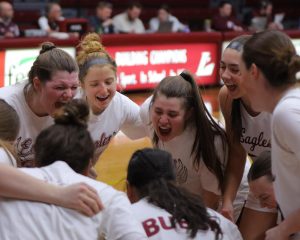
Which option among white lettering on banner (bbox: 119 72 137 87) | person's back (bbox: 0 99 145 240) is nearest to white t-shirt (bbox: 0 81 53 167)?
person's back (bbox: 0 99 145 240)

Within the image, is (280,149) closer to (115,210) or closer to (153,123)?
(115,210)

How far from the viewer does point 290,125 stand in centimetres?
205

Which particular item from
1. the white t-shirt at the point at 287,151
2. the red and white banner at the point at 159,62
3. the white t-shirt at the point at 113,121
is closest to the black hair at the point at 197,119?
the white t-shirt at the point at 113,121

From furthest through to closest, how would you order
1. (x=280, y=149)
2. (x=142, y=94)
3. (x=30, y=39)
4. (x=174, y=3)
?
(x=174, y=3) → (x=142, y=94) → (x=30, y=39) → (x=280, y=149)

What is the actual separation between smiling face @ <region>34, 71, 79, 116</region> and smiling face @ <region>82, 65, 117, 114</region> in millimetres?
239

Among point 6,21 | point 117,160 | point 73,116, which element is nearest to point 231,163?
point 73,116

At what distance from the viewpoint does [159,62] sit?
941 cm

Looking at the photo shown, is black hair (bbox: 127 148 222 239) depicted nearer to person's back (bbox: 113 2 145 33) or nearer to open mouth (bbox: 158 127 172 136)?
open mouth (bbox: 158 127 172 136)

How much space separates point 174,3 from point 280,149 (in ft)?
38.4

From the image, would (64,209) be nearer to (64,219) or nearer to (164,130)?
(64,219)

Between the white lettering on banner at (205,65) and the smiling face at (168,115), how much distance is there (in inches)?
269

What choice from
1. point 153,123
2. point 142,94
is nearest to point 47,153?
point 153,123

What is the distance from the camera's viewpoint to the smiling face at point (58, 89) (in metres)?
3.02

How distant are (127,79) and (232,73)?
6.17 metres
